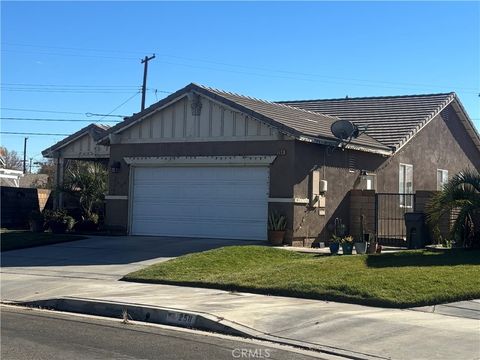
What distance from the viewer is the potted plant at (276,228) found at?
1834cm

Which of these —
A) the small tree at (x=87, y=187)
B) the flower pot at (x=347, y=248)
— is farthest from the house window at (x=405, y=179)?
the small tree at (x=87, y=187)

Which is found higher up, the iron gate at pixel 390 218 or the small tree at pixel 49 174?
the small tree at pixel 49 174

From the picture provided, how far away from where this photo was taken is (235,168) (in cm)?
1977

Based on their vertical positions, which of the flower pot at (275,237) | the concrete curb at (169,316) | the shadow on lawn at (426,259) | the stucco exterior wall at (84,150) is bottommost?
the concrete curb at (169,316)

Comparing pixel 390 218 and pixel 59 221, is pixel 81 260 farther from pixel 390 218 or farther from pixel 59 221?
pixel 390 218

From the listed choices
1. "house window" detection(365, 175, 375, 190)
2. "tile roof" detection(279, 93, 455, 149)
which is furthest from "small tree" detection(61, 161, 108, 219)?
"tile roof" detection(279, 93, 455, 149)

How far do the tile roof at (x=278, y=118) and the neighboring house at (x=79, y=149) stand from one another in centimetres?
474

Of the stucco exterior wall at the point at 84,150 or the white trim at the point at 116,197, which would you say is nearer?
the white trim at the point at 116,197

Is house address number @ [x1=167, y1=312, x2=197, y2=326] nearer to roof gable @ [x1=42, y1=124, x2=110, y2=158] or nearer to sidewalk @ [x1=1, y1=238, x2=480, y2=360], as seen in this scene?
sidewalk @ [x1=1, y1=238, x2=480, y2=360]

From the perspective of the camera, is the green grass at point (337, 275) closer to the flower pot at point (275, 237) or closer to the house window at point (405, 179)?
the flower pot at point (275, 237)

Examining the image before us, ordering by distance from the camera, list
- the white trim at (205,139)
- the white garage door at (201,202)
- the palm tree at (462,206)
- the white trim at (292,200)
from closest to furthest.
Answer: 1. the palm tree at (462,206)
2. the white trim at (292,200)
3. the white trim at (205,139)
4. the white garage door at (201,202)

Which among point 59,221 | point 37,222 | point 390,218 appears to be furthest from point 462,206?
point 37,222

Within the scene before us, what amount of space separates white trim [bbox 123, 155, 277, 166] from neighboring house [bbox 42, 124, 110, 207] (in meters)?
5.21

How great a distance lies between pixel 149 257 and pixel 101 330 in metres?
7.58
